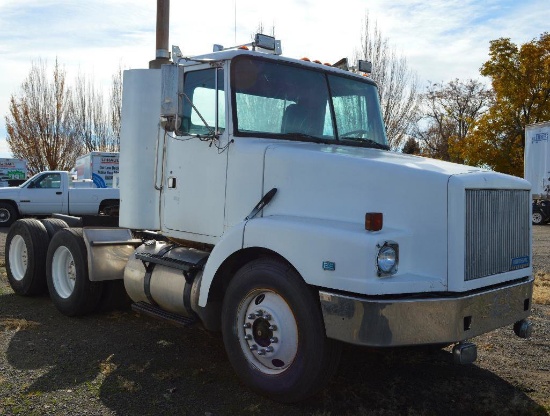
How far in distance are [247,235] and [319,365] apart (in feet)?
3.46

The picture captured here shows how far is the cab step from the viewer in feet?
16.5

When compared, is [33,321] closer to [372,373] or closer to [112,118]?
[372,373]

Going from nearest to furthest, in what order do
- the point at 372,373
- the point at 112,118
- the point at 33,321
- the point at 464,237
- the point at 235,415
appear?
the point at 464,237 < the point at 235,415 < the point at 372,373 < the point at 33,321 < the point at 112,118

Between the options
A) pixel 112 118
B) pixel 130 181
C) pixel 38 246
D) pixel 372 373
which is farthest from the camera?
pixel 112 118

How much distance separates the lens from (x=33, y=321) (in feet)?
21.5

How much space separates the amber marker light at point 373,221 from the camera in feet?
12.5

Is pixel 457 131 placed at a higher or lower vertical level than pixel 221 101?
higher

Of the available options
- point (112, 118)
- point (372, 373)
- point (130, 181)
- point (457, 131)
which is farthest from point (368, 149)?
point (457, 131)

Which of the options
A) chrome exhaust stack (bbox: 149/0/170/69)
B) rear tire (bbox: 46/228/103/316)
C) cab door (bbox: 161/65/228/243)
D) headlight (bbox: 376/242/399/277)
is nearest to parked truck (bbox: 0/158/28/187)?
chrome exhaust stack (bbox: 149/0/170/69)

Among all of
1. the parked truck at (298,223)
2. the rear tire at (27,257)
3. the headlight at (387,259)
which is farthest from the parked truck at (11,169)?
the headlight at (387,259)

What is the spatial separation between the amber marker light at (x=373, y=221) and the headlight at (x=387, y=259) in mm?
141

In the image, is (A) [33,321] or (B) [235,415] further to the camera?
(A) [33,321]

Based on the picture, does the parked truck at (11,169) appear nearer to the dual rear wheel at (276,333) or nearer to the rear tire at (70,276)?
the rear tire at (70,276)

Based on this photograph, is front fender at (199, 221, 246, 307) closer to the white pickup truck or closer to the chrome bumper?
the chrome bumper
